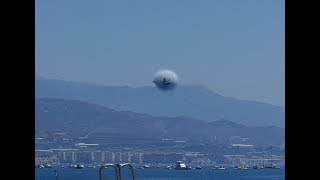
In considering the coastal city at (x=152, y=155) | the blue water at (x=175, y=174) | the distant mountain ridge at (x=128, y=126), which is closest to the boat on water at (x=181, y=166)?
the blue water at (x=175, y=174)

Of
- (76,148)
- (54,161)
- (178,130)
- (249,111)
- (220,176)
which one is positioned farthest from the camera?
(249,111)

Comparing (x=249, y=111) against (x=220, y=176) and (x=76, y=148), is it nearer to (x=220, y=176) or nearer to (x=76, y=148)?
(x=76, y=148)

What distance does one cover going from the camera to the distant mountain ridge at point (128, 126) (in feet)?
391

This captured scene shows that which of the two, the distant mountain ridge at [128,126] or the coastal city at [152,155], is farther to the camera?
the distant mountain ridge at [128,126]

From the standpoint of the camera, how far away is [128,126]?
123125 mm

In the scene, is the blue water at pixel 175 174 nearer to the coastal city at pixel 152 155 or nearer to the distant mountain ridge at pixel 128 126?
the coastal city at pixel 152 155

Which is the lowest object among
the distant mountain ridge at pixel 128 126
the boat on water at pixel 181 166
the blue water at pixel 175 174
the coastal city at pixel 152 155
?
the blue water at pixel 175 174

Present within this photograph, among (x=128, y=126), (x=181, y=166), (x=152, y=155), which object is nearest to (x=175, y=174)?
(x=181, y=166)

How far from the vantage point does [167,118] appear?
13725 cm

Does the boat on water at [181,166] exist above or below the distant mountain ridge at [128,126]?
below

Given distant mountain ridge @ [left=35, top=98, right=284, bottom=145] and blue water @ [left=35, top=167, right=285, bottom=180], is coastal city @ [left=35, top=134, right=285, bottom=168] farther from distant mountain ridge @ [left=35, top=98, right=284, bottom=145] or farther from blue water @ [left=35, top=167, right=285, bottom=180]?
distant mountain ridge @ [left=35, top=98, right=284, bottom=145]
